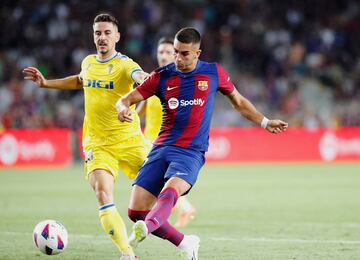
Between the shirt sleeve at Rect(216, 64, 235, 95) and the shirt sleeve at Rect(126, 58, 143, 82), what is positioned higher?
the shirt sleeve at Rect(126, 58, 143, 82)

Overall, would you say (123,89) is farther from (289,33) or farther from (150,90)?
(289,33)

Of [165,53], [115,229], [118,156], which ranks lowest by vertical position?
[115,229]

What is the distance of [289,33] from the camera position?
29.8 meters

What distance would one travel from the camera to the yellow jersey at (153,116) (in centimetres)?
1221

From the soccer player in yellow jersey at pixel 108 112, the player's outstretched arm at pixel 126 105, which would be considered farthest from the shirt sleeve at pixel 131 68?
the player's outstretched arm at pixel 126 105

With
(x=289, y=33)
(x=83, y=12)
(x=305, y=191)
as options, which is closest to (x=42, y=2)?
(x=83, y=12)

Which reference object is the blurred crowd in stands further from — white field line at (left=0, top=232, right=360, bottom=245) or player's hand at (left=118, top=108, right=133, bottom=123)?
player's hand at (left=118, top=108, right=133, bottom=123)

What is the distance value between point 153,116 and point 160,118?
0.15m

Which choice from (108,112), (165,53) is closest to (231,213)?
(165,53)

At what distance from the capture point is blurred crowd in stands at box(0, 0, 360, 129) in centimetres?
2770

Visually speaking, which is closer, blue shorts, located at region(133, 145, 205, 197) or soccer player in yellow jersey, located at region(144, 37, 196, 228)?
blue shorts, located at region(133, 145, 205, 197)

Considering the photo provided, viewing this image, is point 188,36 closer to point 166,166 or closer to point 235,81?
point 166,166

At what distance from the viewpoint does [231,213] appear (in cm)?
1359

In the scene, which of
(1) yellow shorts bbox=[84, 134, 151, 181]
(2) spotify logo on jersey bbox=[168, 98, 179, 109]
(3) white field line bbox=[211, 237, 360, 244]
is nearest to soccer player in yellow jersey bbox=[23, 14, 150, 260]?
(1) yellow shorts bbox=[84, 134, 151, 181]
